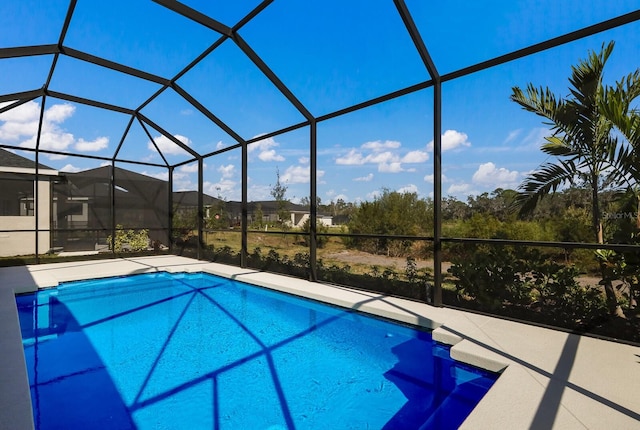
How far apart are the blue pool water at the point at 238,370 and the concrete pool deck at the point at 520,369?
0.20 meters

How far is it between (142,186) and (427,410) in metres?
9.74

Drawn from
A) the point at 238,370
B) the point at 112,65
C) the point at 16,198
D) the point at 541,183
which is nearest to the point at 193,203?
the point at 16,198

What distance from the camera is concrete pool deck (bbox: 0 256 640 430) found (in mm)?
2133

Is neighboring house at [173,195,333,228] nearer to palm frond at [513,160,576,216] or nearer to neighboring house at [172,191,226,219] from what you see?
neighboring house at [172,191,226,219]

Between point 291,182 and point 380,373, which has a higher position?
point 291,182

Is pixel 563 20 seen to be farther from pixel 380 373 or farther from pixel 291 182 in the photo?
pixel 291 182

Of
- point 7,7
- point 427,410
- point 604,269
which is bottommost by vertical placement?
point 427,410

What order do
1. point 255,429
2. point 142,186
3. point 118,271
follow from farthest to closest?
point 142,186, point 118,271, point 255,429

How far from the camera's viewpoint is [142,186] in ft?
33.1

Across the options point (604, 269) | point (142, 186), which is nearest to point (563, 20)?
point (604, 269)

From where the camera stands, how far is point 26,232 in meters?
8.05

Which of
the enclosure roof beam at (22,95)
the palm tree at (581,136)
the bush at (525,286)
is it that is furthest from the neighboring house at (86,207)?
the palm tree at (581,136)

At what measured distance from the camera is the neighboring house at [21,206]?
25.8ft

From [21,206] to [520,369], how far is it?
1007cm
